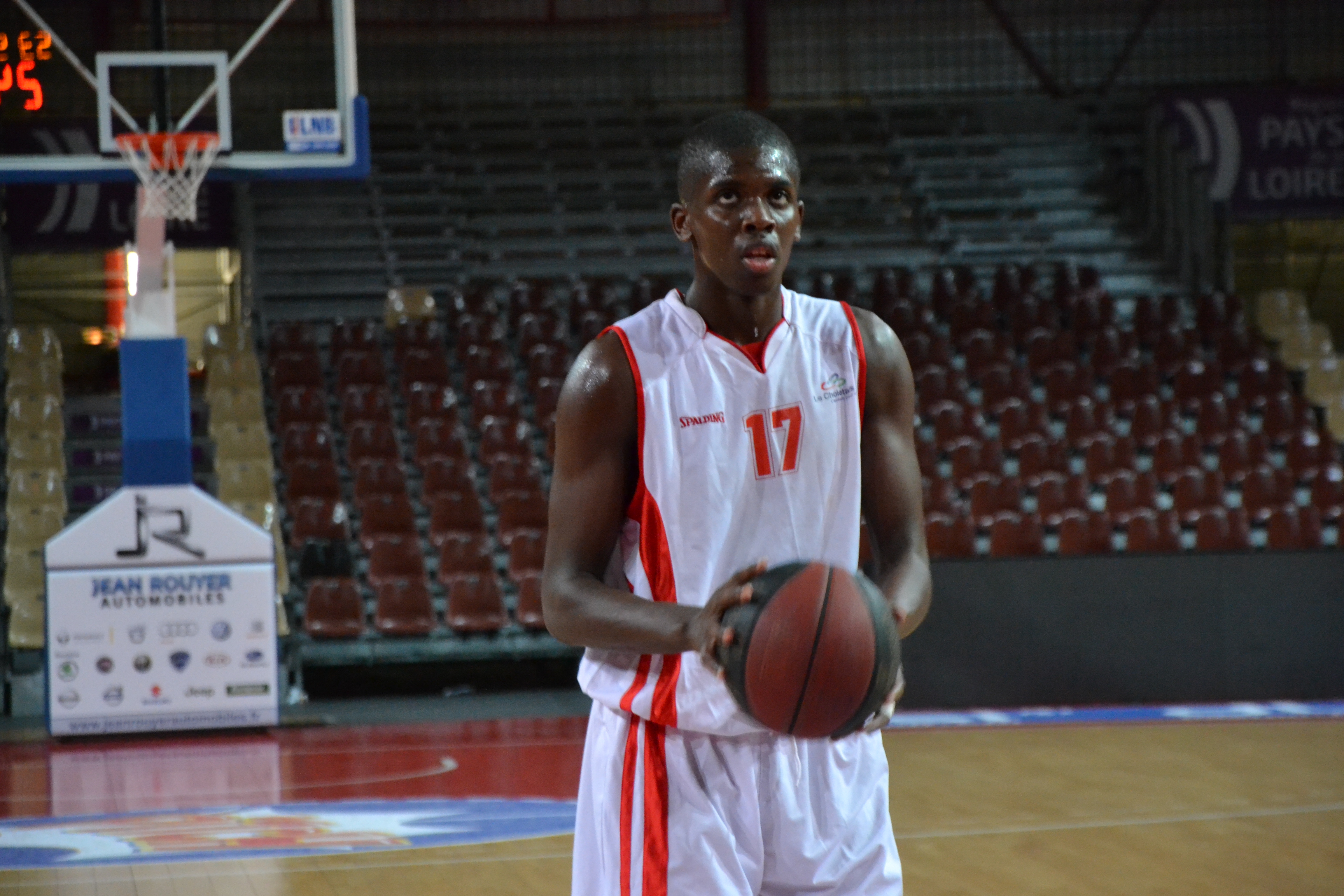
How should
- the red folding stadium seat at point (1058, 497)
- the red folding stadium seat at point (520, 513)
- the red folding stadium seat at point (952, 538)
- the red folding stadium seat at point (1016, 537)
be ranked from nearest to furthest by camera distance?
the red folding stadium seat at point (952, 538) < the red folding stadium seat at point (1016, 537) < the red folding stadium seat at point (1058, 497) < the red folding stadium seat at point (520, 513)

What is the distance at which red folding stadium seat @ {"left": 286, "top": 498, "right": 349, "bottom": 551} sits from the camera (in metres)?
9.85

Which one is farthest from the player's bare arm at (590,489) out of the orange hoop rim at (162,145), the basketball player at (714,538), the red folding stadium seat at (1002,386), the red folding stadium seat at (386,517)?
the red folding stadium seat at (1002,386)

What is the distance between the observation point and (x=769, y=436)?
2176 mm

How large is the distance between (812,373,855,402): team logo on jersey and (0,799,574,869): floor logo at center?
3.76 m

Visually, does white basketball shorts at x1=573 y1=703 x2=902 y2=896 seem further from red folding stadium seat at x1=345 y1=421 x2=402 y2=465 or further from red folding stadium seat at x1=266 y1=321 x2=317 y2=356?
red folding stadium seat at x1=266 y1=321 x2=317 y2=356

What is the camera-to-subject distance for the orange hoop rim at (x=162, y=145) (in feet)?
25.2

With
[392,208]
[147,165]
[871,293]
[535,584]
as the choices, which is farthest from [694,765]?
[392,208]

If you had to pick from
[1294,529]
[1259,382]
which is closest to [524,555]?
[1294,529]

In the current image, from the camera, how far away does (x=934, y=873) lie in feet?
16.4

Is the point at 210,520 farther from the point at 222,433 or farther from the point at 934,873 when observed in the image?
the point at 934,873

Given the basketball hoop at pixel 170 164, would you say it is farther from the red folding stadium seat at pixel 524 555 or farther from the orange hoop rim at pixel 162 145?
the red folding stadium seat at pixel 524 555

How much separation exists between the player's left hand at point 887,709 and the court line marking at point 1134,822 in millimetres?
3634

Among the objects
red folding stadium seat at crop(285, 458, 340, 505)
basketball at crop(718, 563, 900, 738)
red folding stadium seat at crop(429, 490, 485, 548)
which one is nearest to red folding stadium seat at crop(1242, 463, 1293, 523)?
red folding stadium seat at crop(429, 490, 485, 548)

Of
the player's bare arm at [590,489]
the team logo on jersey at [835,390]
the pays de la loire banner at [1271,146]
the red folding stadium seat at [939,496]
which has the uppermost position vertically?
the pays de la loire banner at [1271,146]
